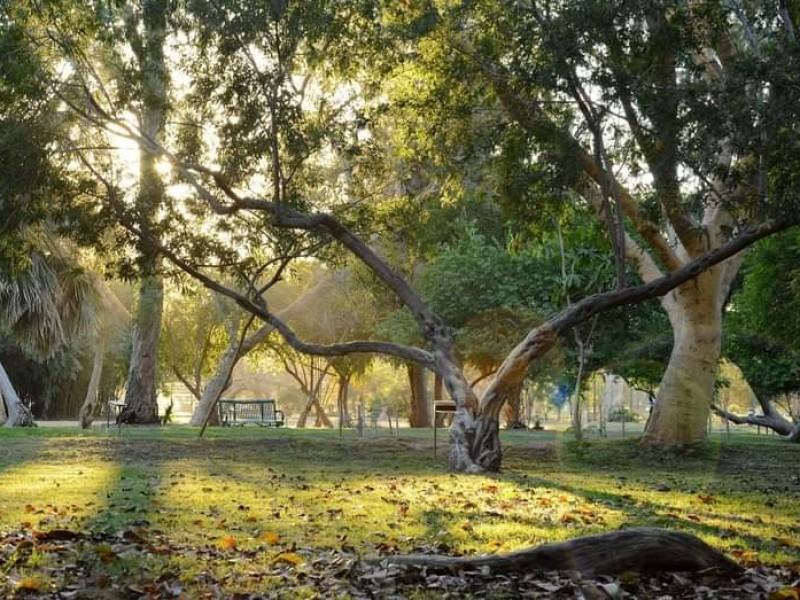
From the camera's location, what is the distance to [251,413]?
132 ft

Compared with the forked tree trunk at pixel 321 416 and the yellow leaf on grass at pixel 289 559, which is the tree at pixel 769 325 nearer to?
the yellow leaf on grass at pixel 289 559

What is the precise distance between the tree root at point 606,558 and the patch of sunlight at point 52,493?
3581 mm

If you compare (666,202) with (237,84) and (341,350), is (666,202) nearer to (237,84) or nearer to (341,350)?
(341,350)

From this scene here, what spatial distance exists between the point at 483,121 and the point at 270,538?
36.3 feet

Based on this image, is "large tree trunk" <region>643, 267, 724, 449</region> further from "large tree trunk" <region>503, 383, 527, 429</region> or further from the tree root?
"large tree trunk" <region>503, 383, 527, 429</region>

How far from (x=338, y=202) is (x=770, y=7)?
28.7 feet

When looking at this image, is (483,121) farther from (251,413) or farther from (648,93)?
(251,413)

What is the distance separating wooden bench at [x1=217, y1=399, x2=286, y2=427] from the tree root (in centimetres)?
3241

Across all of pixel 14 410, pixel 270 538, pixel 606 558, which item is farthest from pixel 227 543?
pixel 14 410

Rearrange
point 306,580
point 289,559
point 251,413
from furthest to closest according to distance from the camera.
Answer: point 251,413
point 289,559
point 306,580

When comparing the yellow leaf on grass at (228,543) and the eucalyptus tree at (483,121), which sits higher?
the eucalyptus tree at (483,121)

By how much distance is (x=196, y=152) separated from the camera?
16.8 meters

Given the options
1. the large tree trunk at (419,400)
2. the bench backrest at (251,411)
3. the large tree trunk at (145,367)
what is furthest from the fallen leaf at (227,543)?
the large tree trunk at (419,400)

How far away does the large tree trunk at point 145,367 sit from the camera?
30703 millimetres
